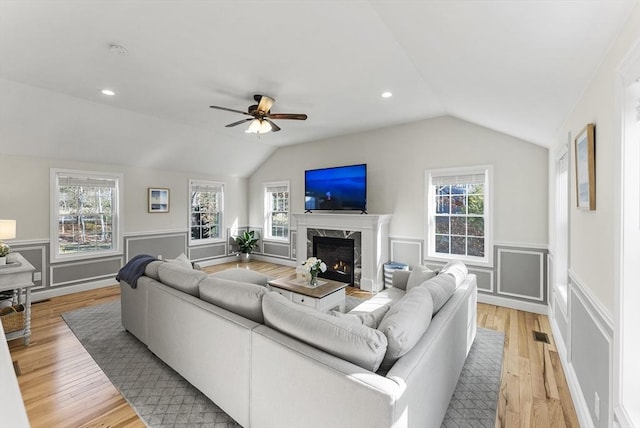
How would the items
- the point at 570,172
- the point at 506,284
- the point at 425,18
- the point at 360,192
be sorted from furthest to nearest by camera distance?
the point at 360,192, the point at 506,284, the point at 570,172, the point at 425,18

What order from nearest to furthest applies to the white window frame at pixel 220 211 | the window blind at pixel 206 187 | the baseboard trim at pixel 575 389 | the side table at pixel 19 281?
1. the baseboard trim at pixel 575 389
2. the side table at pixel 19 281
3. the white window frame at pixel 220 211
4. the window blind at pixel 206 187

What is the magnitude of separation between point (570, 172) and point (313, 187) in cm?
397

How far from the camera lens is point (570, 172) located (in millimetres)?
2459

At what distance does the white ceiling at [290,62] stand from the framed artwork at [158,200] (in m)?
1.28

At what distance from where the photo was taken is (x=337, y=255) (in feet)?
17.4

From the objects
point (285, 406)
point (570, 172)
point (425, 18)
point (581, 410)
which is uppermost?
point (425, 18)

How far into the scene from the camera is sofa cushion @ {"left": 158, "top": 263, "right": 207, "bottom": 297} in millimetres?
2424

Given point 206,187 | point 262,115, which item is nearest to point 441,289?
point 262,115

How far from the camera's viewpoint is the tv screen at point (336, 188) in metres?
5.11

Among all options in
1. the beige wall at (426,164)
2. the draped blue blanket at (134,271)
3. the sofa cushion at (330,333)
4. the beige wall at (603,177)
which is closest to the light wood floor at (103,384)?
the draped blue blanket at (134,271)

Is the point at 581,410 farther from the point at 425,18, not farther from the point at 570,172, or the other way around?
the point at 425,18

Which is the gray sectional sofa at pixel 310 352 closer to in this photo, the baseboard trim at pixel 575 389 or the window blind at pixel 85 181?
the baseboard trim at pixel 575 389

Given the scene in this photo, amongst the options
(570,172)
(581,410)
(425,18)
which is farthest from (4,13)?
(581,410)

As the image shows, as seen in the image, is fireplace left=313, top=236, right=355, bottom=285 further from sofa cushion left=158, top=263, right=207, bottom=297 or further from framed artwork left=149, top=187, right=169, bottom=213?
framed artwork left=149, top=187, right=169, bottom=213
